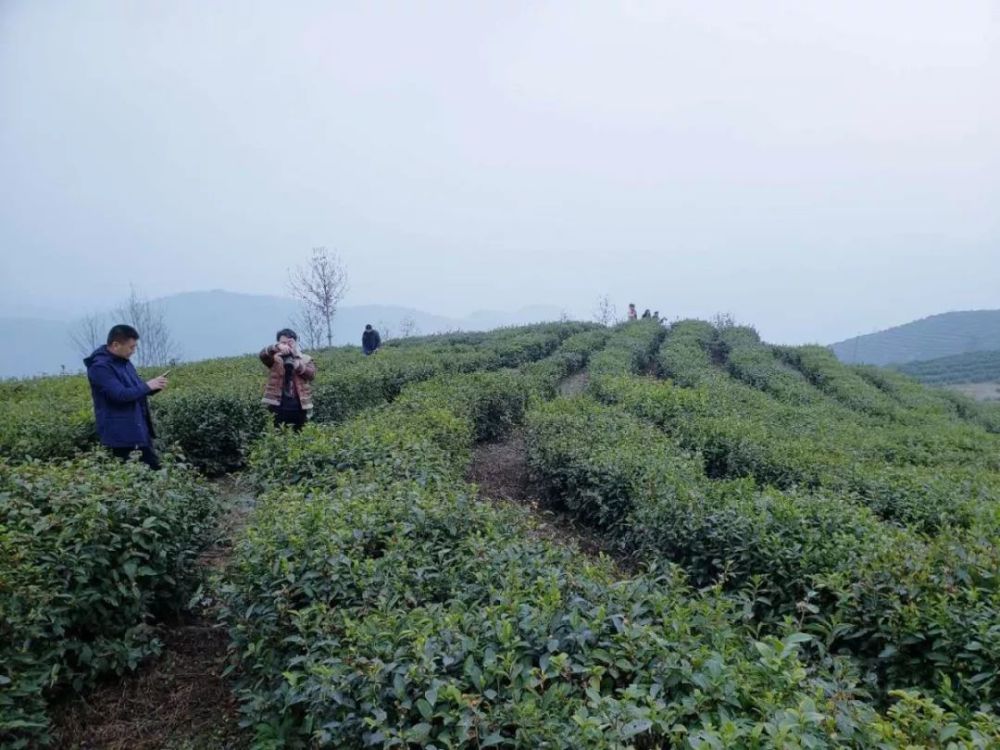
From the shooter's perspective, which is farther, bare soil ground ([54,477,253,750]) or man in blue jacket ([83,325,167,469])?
man in blue jacket ([83,325,167,469])

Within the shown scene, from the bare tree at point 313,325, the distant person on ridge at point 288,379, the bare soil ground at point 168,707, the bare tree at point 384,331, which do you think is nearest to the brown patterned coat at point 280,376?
the distant person on ridge at point 288,379

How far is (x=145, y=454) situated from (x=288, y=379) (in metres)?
1.67

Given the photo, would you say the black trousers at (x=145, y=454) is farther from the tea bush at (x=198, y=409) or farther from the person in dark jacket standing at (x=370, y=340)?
the person in dark jacket standing at (x=370, y=340)

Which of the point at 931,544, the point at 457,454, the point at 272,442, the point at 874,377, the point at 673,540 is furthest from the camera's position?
the point at 874,377

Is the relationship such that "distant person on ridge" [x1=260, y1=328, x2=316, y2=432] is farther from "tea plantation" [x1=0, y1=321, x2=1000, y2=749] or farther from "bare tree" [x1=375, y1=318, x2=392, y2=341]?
"bare tree" [x1=375, y1=318, x2=392, y2=341]

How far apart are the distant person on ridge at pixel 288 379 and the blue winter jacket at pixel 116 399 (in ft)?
4.83

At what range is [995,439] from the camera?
27.3 feet

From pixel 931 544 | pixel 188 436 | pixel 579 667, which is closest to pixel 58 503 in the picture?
pixel 579 667

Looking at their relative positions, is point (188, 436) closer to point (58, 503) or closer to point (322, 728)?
point (58, 503)

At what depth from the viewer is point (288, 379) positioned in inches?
264

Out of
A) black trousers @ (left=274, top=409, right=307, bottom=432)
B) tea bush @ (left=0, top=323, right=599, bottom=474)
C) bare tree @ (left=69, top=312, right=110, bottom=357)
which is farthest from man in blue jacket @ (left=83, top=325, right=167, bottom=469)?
bare tree @ (left=69, top=312, right=110, bottom=357)

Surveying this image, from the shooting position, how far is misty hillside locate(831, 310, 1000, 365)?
159ft

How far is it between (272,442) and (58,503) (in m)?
1.88

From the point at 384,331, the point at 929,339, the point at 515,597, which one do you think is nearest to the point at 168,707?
the point at 515,597
